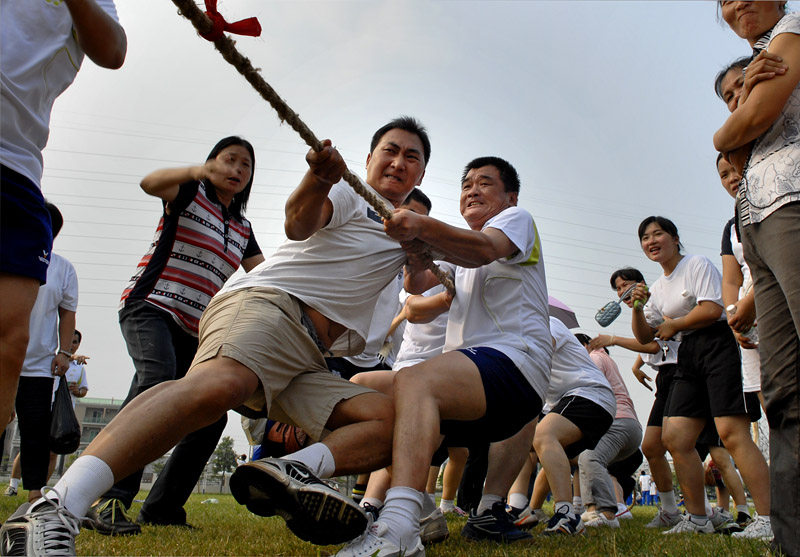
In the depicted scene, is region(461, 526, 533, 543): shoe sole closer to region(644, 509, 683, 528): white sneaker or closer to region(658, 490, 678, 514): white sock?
region(644, 509, 683, 528): white sneaker

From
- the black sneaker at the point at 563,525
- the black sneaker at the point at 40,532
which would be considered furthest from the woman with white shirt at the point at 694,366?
the black sneaker at the point at 40,532

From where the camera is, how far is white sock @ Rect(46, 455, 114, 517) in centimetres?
201

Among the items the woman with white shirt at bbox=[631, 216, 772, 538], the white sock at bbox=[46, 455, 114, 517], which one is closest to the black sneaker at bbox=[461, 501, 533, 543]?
the woman with white shirt at bbox=[631, 216, 772, 538]

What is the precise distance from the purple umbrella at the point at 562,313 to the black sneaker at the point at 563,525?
306cm

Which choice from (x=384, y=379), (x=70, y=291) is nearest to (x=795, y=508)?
(x=384, y=379)

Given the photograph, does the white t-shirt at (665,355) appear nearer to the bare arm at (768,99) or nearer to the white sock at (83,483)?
the bare arm at (768,99)

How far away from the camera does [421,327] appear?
5.37m

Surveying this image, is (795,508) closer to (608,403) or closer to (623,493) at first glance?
(608,403)

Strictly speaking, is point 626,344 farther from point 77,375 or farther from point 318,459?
point 77,375

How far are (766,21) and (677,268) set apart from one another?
3.27 m

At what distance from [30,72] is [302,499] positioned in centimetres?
182

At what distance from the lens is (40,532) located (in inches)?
72.6

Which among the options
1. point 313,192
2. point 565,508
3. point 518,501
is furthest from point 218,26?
point 518,501

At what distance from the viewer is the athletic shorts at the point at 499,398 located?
289cm
